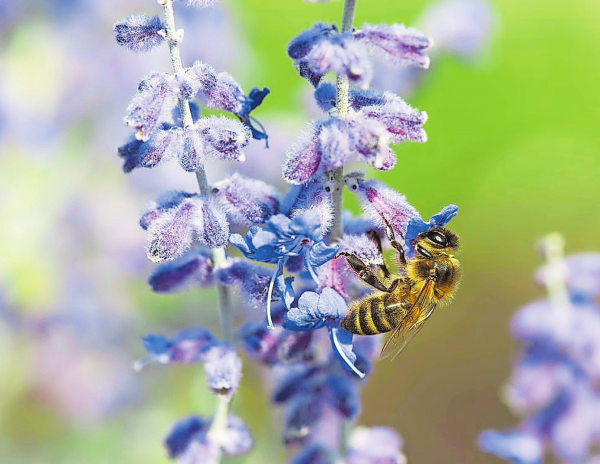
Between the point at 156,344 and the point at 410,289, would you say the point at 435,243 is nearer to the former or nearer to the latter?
the point at 410,289

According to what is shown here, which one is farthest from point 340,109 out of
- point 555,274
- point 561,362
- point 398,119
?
point 561,362

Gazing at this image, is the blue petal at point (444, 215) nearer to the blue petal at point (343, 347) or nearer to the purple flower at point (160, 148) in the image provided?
the blue petal at point (343, 347)

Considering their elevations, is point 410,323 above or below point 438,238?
below

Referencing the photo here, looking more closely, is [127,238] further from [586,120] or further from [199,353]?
[586,120]

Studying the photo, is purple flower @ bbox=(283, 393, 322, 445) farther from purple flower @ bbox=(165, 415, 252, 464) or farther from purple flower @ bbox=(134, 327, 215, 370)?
purple flower @ bbox=(134, 327, 215, 370)

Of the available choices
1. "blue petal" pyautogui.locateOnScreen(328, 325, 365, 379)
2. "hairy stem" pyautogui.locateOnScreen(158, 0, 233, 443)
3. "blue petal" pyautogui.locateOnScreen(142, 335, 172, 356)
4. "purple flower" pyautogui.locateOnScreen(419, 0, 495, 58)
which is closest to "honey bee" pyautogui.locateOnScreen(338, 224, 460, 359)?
"blue petal" pyautogui.locateOnScreen(328, 325, 365, 379)

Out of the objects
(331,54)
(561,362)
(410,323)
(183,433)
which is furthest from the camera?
(561,362)

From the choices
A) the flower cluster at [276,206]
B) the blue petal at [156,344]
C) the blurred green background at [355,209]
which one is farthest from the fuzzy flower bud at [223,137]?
the blurred green background at [355,209]
